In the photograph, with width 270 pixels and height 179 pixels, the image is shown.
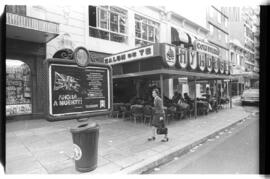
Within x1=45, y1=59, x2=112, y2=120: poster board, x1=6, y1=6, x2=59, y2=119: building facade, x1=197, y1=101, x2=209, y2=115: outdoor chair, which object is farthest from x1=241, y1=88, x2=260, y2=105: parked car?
x1=6, y1=6, x2=59, y2=119: building facade

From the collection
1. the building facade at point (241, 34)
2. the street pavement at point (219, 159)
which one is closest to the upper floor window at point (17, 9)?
the street pavement at point (219, 159)

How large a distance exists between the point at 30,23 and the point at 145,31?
10.2 meters

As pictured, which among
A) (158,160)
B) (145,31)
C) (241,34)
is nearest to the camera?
(158,160)

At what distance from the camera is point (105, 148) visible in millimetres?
4926

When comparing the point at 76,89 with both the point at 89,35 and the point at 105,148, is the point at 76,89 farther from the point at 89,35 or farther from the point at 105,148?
the point at 89,35

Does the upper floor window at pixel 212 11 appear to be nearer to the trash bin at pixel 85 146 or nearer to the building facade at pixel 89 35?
the building facade at pixel 89 35

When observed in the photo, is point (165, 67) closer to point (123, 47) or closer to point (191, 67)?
point (191, 67)

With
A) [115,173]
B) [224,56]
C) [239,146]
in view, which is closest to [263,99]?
[239,146]

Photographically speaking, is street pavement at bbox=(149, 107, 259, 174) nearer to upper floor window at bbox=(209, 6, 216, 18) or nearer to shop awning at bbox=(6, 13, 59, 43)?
shop awning at bbox=(6, 13, 59, 43)

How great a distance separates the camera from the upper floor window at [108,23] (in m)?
11.7

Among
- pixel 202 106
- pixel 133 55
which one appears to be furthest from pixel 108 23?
pixel 202 106

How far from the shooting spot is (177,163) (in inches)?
164

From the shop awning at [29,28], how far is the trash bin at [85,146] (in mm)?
6167

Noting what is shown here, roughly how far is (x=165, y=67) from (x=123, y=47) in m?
6.41
